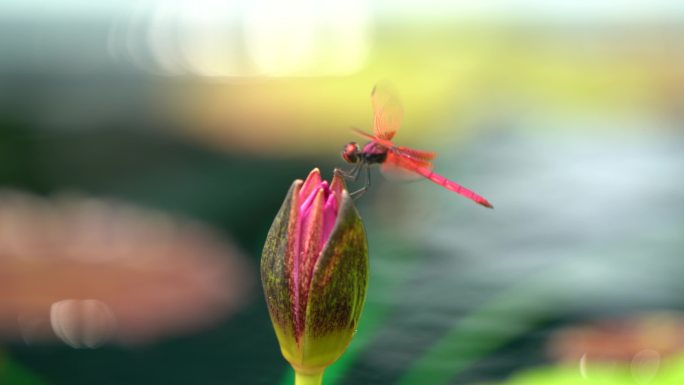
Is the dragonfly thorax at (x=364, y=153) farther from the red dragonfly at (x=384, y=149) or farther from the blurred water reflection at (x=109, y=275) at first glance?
the blurred water reflection at (x=109, y=275)

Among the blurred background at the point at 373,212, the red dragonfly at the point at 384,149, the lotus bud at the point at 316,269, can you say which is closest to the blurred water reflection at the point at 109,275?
the blurred background at the point at 373,212

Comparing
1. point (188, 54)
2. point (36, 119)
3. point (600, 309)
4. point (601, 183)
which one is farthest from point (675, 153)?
point (188, 54)

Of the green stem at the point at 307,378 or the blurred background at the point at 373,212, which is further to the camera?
the blurred background at the point at 373,212

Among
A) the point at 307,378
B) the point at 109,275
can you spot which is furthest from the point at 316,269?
the point at 109,275

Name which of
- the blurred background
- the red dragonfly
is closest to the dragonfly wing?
the red dragonfly

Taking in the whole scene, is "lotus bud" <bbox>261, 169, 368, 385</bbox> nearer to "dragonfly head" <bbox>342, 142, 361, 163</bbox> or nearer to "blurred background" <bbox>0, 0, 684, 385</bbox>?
"dragonfly head" <bbox>342, 142, 361, 163</bbox>

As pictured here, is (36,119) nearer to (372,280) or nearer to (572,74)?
(372,280)
